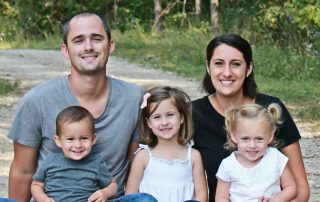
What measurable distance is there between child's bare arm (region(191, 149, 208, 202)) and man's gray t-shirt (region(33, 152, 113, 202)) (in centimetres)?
45

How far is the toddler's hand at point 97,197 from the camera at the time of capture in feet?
12.5

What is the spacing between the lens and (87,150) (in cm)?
391

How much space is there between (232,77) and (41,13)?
26.1 m

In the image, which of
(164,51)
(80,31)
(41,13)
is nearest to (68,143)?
(80,31)

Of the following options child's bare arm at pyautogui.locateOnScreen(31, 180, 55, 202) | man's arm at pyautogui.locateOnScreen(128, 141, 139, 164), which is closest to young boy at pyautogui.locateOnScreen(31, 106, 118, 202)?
child's bare arm at pyautogui.locateOnScreen(31, 180, 55, 202)

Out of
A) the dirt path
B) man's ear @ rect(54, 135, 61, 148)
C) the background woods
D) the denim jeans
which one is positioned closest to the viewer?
the denim jeans

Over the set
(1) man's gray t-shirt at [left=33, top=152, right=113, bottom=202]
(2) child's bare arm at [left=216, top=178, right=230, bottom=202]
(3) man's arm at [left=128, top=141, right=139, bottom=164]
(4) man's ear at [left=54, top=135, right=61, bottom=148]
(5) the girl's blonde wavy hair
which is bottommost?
(2) child's bare arm at [left=216, top=178, right=230, bottom=202]

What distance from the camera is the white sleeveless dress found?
4.01m

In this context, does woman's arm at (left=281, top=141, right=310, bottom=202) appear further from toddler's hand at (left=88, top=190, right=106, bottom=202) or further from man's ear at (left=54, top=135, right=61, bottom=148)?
man's ear at (left=54, top=135, right=61, bottom=148)

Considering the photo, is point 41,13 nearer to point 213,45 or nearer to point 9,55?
point 9,55

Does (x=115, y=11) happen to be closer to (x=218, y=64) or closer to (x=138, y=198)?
(x=218, y=64)

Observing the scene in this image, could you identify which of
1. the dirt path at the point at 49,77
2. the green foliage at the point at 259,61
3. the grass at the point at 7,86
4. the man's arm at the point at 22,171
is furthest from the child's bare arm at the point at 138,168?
the grass at the point at 7,86

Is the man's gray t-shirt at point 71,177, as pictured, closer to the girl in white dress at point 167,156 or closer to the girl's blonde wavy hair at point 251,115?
the girl in white dress at point 167,156

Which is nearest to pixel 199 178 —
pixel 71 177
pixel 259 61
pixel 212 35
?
pixel 71 177
